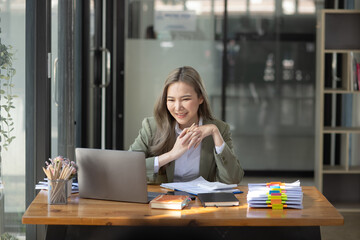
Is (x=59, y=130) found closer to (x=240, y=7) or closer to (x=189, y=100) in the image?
(x=189, y=100)

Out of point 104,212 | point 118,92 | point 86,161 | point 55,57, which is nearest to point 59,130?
point 55,57

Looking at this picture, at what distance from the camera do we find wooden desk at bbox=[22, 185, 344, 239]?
7.38 feet

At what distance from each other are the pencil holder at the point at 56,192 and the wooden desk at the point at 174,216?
0.11 feet

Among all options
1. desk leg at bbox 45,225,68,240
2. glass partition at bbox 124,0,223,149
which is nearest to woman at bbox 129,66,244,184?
desk leg at bbox 45,225,68,240

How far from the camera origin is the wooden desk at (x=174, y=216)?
2250 mm

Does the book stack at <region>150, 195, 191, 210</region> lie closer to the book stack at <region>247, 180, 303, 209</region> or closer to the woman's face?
the book stack at <region>247, 180, 303, 209</region>

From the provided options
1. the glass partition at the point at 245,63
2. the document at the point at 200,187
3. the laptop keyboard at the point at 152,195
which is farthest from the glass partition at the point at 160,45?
the laptop keyboard at the point at 152,195

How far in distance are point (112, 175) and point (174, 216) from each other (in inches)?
14.4

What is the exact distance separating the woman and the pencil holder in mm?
685

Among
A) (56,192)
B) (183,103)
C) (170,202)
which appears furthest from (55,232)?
(183,103)

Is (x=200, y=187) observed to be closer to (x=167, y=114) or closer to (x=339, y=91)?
(x=167, y=114)

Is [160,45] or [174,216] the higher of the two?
[160,45]

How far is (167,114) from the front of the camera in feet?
10.8

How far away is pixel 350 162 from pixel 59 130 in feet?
10.9
